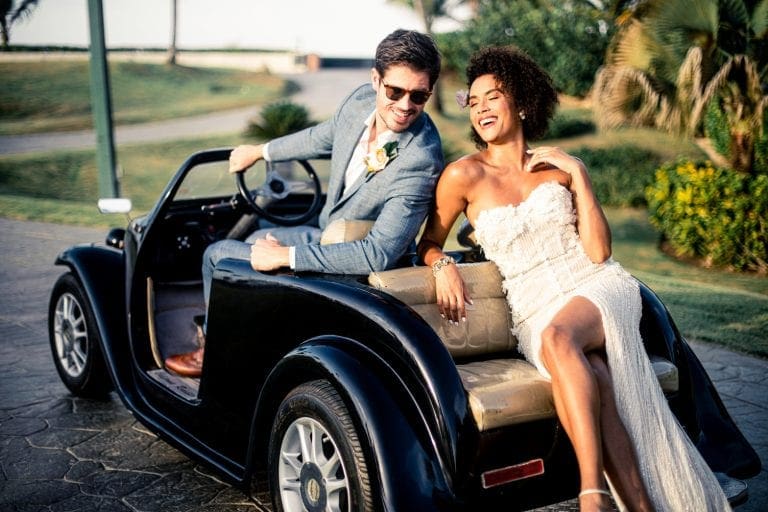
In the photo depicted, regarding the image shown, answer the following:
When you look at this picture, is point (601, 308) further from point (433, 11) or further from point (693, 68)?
point (433, 11)

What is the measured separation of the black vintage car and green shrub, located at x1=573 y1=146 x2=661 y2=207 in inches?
471

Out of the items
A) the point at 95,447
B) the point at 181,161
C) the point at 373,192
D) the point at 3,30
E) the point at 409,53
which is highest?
the point at 3,30

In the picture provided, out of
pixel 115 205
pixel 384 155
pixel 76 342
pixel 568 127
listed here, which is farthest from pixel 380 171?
pixel 568 127

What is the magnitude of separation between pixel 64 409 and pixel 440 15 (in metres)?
29.4

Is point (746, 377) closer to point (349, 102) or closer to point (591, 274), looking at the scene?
point (591, 274)

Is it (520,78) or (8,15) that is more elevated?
(8,15)

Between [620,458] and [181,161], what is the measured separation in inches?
740

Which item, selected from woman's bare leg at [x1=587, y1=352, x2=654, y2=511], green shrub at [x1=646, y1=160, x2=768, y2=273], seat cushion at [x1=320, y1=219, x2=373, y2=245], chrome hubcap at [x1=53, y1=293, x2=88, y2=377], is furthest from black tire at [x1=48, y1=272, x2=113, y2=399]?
green shrub at [x1=646, y1=160, x2=768, y2=273]

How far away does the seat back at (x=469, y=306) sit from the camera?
3135 mm

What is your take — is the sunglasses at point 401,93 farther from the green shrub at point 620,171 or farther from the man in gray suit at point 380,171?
the green shrub at point 620,171

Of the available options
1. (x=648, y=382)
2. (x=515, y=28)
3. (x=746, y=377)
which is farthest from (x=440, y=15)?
(x=648, y=382)

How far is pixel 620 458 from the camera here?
2.80 metres

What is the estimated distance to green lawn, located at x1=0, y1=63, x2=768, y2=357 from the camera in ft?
23.1

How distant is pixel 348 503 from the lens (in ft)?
8.91
